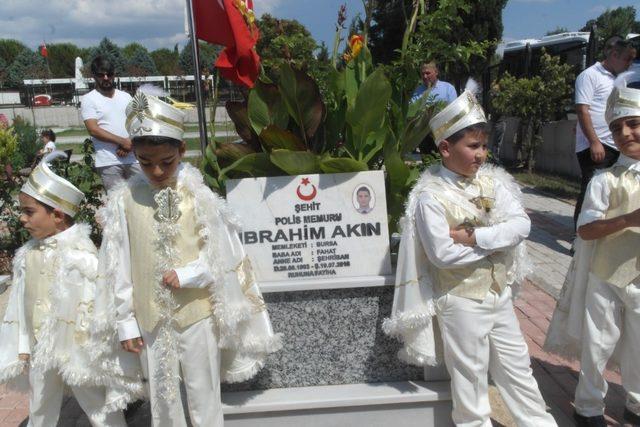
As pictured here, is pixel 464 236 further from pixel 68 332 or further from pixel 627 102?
pixel 68 332

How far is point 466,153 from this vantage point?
2684mm

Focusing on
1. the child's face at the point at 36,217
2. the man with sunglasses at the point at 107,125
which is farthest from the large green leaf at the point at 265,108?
the man with sunglasses at the point at 107,125

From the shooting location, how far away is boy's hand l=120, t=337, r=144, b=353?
8.39 ft

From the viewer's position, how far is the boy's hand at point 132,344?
2559 mm

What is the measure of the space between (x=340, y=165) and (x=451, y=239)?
689mm

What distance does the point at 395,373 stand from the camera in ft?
10.1

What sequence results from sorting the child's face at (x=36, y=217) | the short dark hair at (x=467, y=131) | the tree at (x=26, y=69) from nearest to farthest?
1. the short dark hair at (x=467, y=131)
2. the child's face at (x=36, y=217)
3. the tree at (x=26, y=69)

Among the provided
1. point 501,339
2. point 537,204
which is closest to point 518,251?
point 501,339

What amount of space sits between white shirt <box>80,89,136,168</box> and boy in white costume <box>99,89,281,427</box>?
289 centimetres

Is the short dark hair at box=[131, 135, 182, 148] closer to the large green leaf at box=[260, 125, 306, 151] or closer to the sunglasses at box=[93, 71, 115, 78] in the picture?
the large green leaf at box=[260, 125, 306, 151]

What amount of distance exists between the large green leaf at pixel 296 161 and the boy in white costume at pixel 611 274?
1352 millimetres

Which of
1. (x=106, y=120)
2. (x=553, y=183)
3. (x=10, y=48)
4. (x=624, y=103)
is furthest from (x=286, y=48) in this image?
(x=10, y=48)

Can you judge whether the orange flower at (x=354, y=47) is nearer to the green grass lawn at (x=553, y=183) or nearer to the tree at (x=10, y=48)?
the green grass lawn at (x=553, y=183)

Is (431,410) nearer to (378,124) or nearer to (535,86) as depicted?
(378,124)
